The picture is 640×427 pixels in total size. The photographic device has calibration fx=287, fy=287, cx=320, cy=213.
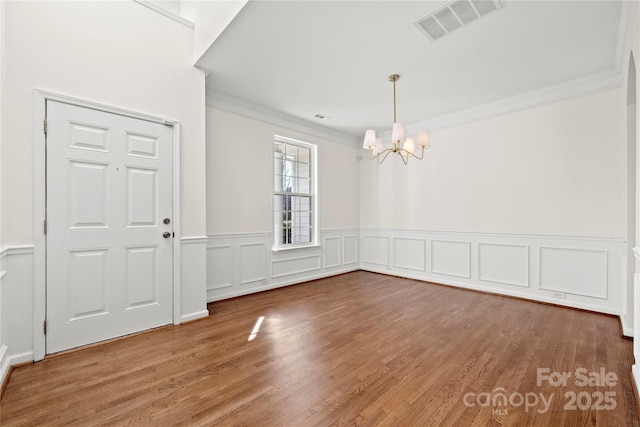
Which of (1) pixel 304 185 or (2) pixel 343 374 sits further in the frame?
(1) pixel 304 185

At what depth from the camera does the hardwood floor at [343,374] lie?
164cm

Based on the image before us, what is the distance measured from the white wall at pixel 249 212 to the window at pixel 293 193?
15 centimetres

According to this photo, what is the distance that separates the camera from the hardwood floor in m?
1.64

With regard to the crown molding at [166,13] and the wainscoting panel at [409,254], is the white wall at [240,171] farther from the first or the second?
the wainscoting panel at [409,254]

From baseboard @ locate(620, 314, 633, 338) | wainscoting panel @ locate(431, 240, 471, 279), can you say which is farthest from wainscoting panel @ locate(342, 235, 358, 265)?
baseboard @ locate(620, 314, 633, 338)

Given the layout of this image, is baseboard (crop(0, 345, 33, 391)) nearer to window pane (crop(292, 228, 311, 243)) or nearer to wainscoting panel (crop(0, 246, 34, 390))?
wainscoting panel (crop(0, 246, 34, 390))

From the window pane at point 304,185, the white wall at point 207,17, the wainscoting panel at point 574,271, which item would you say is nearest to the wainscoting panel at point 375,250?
the window pane at point 304,185

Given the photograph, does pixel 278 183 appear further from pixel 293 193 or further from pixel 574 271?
pixel 574 271

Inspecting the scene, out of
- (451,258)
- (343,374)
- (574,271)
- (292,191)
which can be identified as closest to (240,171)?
(292,191)

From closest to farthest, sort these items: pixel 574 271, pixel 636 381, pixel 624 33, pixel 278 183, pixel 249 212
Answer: pixel 636 381, pixel 624 33, pixel 574 271, pixel 249 212, pixel 278 183

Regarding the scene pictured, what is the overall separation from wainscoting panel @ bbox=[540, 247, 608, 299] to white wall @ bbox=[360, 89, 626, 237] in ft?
0.82

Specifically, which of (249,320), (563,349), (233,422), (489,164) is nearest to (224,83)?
(249,320)

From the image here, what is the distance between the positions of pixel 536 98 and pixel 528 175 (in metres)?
0.98

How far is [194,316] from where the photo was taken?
3121 millimetres
